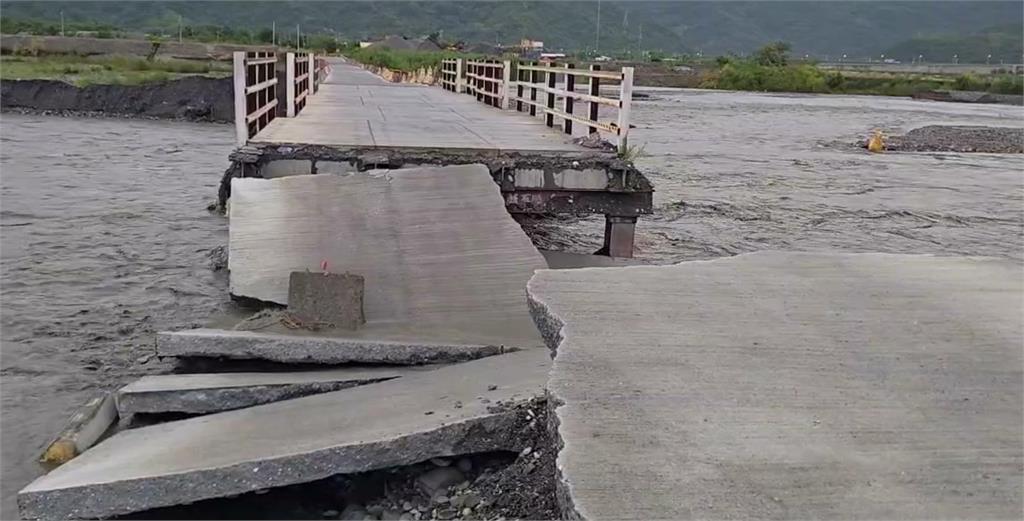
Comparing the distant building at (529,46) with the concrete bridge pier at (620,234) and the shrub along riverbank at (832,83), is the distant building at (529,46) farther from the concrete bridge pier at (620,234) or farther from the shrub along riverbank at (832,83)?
the concrete bridge pier at (620,234)

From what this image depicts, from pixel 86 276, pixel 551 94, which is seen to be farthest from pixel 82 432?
pixel 551 94

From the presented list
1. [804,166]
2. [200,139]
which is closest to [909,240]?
[804,166]

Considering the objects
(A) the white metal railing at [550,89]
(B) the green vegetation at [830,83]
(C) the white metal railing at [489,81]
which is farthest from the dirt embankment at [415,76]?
(B) the green vegetation at [830,83]

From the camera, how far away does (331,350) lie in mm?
5645

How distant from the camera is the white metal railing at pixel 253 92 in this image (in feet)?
31.0

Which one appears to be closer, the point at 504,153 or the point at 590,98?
the point at 504,153

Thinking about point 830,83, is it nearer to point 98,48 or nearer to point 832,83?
point 832,83

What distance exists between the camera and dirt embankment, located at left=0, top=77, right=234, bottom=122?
1581 inches

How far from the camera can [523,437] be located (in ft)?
13.5

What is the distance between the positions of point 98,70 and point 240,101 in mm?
48526

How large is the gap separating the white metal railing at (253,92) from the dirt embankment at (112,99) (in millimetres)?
28461

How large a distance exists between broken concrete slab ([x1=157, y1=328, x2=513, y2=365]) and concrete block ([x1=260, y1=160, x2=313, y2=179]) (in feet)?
11.2

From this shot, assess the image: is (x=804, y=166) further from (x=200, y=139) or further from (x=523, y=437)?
(x=523, y=437)

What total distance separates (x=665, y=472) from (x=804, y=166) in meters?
23.4
